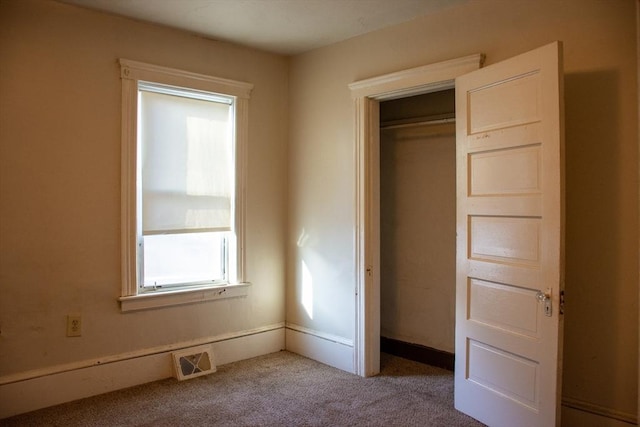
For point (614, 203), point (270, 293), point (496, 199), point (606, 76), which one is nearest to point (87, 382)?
point (270, 293)

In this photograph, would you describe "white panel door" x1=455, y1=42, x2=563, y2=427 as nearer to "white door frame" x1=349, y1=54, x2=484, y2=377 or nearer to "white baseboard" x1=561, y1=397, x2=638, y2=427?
"white baseboard" x1=561, y1=397, x2=638, y2=427

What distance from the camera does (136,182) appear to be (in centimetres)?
331

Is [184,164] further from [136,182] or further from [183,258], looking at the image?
[183,258]

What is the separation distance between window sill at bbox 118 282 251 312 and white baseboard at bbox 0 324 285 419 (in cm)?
32

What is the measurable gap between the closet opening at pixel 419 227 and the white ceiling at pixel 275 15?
884mm

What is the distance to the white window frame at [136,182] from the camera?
10.6ft

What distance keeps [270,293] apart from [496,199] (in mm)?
2169

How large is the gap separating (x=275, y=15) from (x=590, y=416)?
9.99 ft

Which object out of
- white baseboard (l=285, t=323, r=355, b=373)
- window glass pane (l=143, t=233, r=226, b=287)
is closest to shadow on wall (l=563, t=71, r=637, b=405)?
white baseboard (l=285, t=323, r=355, b=373)

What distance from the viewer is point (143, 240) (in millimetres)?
3383

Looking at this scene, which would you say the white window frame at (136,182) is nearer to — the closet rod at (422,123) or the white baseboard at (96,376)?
the white baseboard at (96,376)

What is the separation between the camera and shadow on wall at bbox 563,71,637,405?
2.44 metres

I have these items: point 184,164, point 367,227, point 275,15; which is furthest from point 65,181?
point 367,227

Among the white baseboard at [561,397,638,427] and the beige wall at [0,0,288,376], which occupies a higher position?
the beige wall at [0,0,288,376]
